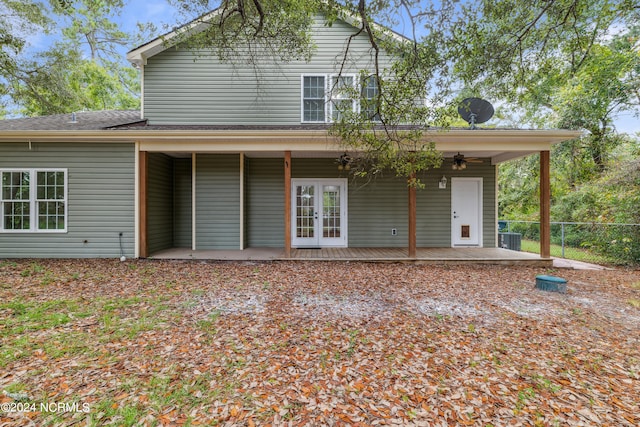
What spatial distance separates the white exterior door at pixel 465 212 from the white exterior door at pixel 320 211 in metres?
3.42

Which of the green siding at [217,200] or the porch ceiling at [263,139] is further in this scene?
the green siding at [217,200]

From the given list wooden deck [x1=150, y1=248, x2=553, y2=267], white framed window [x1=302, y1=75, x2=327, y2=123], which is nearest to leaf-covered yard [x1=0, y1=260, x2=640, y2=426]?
wooden deck [x1=150, y1=248, x2=553, y2=267]

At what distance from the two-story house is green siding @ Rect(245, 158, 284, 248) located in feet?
0.10

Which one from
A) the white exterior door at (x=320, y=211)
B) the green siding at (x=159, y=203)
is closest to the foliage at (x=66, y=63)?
the green siding at (x=159, y=203)

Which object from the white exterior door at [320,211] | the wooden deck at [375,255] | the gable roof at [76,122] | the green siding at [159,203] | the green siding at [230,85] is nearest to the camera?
the wooden deck at [375,255]

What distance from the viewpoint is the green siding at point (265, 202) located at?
29.4 ft

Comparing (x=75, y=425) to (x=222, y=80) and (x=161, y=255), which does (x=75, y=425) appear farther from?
(x=222, y=80)

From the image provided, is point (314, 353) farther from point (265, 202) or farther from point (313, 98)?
point (313, 98)

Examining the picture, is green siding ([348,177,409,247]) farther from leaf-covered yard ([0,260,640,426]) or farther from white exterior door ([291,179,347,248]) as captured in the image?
leaf-covered yard ([0,260,640,426])

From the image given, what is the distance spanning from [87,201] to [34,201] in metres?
1.20

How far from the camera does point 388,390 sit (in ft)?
7.73

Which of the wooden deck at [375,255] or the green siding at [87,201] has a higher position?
the green siding at [87,201]

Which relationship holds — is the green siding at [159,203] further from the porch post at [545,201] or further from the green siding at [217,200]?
the porch post at [545,201]

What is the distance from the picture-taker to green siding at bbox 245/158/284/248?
895cm
